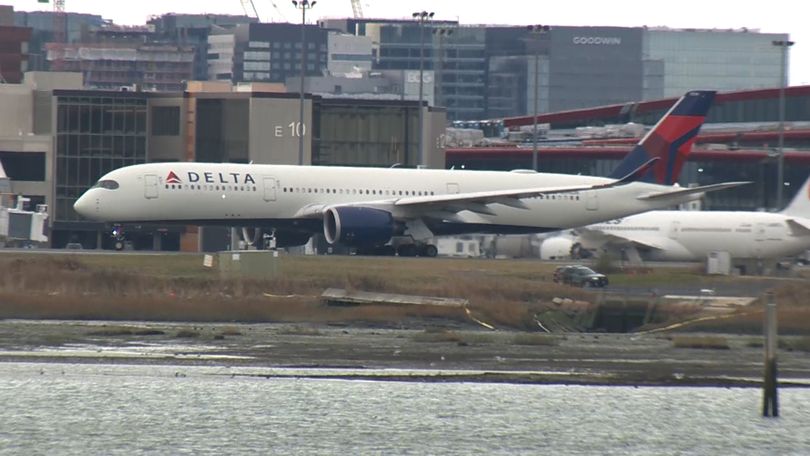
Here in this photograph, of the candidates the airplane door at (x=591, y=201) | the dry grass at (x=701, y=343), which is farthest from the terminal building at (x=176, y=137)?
the dry grass at (x=701, y=343)

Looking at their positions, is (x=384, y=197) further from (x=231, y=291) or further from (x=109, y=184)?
(x=231, y=291)

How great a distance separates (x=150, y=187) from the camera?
6862cm

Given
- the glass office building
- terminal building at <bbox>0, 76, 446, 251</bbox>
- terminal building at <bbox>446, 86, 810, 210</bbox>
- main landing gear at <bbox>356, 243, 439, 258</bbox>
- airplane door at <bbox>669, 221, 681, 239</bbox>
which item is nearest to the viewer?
main landing gear at <bbox>356, 243, 439, 258</bbox>

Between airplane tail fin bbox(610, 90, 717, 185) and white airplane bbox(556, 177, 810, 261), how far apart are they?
237cm

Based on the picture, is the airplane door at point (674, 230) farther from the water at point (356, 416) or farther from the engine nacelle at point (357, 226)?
the water at point (356, 416)

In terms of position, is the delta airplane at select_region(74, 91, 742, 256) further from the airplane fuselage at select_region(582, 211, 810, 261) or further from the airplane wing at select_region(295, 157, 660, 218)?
the airplane fuselage at select_region(582, 211, 810, 261)

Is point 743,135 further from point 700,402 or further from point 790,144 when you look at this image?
point 700,402

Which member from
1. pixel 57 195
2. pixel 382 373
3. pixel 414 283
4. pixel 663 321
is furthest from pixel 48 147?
pixel 382 373

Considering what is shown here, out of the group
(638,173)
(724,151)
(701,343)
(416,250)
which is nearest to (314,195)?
(416,250)

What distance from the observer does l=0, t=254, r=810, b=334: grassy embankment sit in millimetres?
48000

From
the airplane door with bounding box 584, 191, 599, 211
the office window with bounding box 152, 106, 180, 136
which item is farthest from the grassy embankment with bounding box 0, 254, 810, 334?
the office window with bounding box 152, 106, 180, 136

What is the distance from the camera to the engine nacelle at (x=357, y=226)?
69113 millimetres

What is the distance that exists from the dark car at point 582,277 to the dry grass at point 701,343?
1122 centimetres

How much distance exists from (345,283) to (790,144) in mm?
83883
